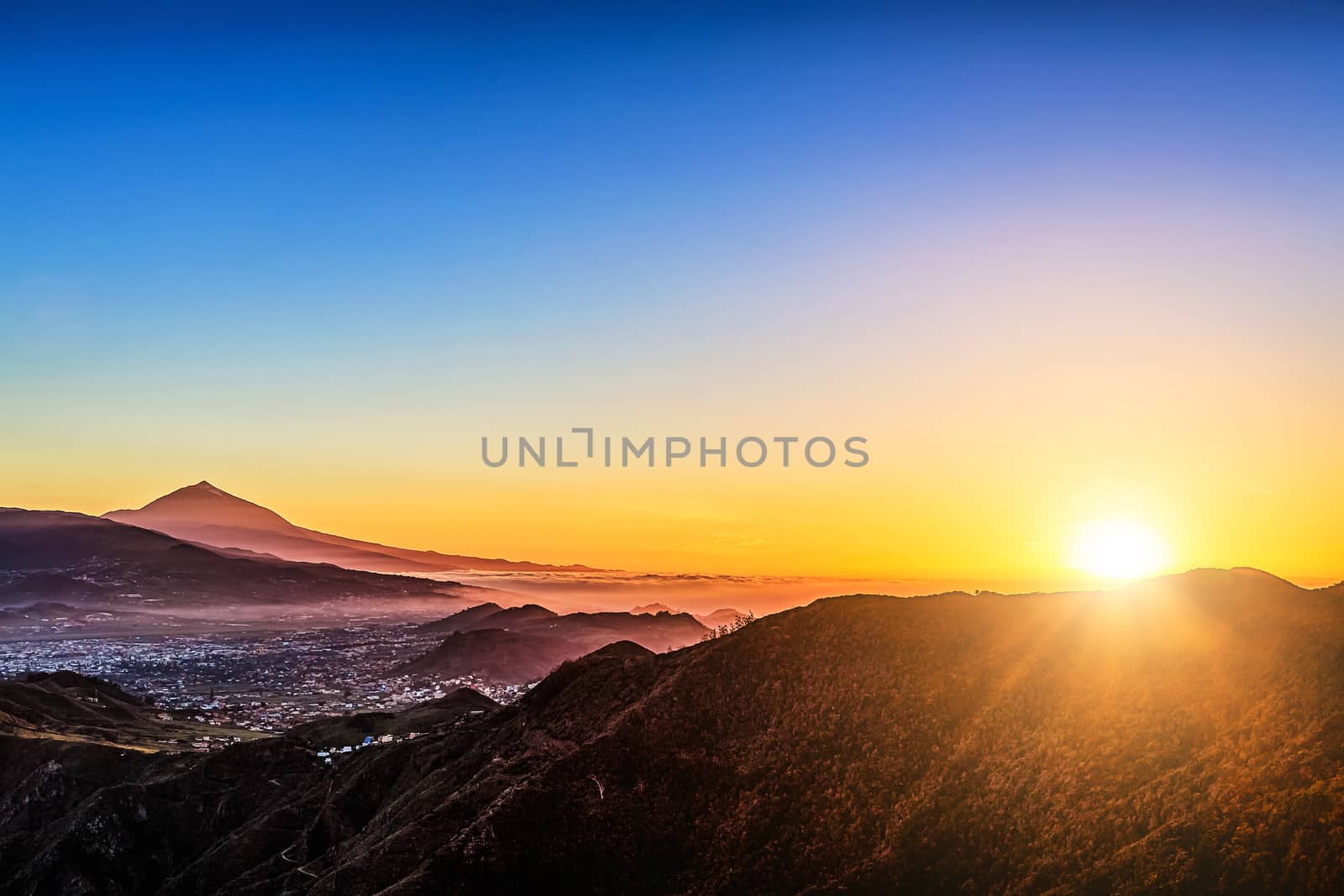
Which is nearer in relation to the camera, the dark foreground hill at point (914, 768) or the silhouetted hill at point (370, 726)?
the dark foreground hill at point (914, 768)

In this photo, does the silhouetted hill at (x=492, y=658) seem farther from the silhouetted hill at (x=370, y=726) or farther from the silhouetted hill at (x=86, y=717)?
the silhouetted hill at (x=370, y=726)

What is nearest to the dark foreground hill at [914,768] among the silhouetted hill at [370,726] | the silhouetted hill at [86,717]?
the silhouetted hill at [370,726]

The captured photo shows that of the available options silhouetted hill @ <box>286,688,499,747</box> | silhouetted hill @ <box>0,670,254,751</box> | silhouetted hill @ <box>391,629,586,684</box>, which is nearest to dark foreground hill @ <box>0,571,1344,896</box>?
silhouetted hill @ <box>286,688,499,747</box>

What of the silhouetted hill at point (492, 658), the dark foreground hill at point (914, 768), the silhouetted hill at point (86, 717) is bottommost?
the silhouetted hill at point (492, 658)

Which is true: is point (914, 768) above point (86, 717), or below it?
above

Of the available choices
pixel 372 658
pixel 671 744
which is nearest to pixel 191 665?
pixel 372 658

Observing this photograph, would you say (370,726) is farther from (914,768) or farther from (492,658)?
(492,658)

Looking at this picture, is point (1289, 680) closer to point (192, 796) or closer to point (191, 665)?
point (192, 796)

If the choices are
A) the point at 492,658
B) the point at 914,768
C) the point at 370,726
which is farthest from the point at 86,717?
the point at 914,768
